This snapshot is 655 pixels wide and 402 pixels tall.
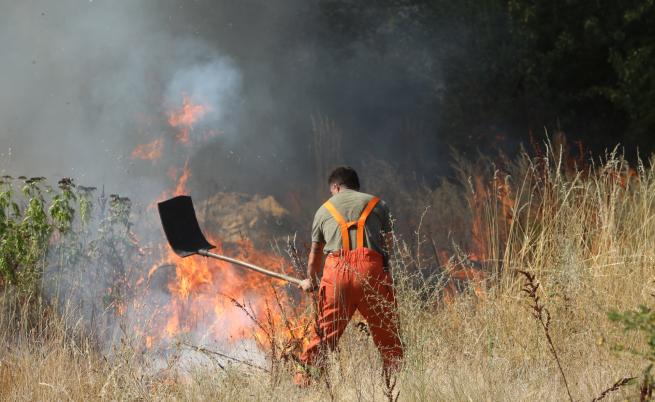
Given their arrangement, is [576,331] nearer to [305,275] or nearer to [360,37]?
[305,275]

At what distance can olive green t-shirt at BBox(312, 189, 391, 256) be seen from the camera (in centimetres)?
549

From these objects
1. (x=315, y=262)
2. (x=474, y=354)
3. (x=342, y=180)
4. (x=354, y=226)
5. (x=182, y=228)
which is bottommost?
(x=474, y=354)

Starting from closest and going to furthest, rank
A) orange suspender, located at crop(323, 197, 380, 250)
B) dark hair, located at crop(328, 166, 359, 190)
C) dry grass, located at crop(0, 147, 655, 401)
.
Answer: dry grass, located at crop(0, 147, 655, 401), orange suspender, located at crop(323, 197, 380, 250), dark hair, located at crop(328, 166, 359, 190)

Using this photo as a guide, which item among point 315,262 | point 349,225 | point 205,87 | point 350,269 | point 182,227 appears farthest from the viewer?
point 205,87

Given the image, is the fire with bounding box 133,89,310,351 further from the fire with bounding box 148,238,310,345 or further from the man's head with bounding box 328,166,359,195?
the man's head with bounding box 328,166,359,195

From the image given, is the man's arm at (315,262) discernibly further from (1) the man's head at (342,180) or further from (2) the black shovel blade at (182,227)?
(2) the black shovel blade at (182,227)

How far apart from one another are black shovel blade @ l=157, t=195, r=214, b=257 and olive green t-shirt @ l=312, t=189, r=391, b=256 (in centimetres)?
90

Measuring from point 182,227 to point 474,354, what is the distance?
92.7 inches

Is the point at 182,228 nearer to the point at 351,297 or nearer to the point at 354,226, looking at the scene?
the point at 354,226

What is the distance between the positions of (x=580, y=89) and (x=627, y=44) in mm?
1036

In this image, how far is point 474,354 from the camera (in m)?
4.79

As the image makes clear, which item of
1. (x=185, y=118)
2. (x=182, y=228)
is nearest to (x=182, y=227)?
(x=182, y=228)

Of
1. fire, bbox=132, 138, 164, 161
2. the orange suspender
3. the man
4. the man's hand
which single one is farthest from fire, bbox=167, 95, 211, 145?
the man's hand

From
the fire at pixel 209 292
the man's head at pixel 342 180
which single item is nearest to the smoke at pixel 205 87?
the fire at pixel 209 292
